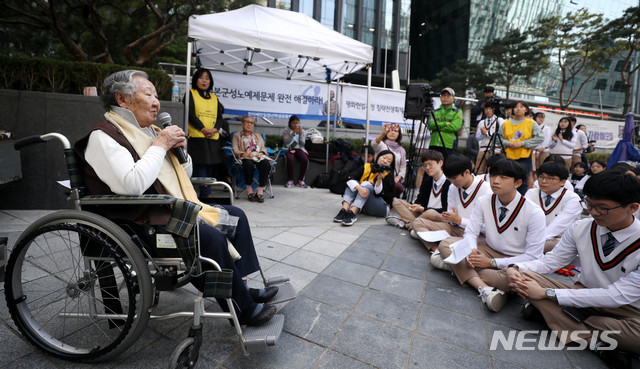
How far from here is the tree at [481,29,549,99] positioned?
2092 cm

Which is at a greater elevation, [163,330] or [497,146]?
[497,146]

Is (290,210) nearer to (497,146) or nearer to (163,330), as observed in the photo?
(163,330)

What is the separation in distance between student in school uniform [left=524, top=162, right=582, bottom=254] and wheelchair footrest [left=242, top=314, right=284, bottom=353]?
105 inches

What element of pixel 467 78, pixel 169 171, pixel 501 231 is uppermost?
pixel 467 78

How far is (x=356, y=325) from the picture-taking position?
2.04 meters

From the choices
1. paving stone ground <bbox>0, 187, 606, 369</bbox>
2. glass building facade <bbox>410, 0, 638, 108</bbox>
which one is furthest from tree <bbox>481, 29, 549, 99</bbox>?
paving stone ground <bbox>0, 187, 606, 369</bbox>

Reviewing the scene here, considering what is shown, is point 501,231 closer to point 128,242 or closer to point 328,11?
point 128,242

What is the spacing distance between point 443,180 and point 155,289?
3310 mm

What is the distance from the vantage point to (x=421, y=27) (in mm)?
40500

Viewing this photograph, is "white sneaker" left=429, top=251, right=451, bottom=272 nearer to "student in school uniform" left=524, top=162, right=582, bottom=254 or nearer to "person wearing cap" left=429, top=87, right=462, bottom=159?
"student in school uniform" left=524, top=162, right=582, bottom=254

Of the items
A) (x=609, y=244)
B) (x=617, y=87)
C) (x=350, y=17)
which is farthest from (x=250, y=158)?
(x=617, y=87)

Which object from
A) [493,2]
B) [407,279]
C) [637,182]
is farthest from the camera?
[493,2]

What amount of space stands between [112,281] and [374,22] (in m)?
30.7

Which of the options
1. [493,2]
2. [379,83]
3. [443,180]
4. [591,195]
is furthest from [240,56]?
[493,2]
